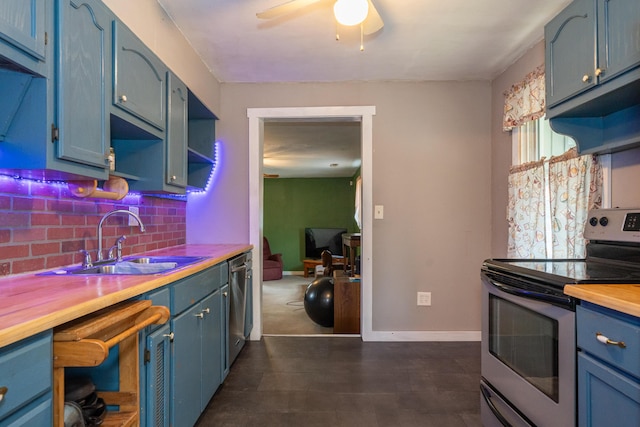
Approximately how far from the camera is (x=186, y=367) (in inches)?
62.4

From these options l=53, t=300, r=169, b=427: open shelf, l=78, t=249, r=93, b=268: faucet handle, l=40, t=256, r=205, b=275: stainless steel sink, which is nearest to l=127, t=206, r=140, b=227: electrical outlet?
l=40, t=256, r=205, b=275: stainless steel sink

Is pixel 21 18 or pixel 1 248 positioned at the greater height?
pixel 21 18

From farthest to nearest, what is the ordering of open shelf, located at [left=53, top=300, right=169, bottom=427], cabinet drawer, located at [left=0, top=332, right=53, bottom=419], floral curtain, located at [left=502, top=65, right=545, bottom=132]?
floral curtain, located at [left=502, top=65, right=545, bottom=132], open shelf, located at [left=53, top=300, right=169, bottom=427], cabinet drawer, located at [left=0, top=332, right=53, bottom=419]

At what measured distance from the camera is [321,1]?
1.69 m

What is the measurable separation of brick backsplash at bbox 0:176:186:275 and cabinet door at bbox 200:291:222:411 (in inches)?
25.1

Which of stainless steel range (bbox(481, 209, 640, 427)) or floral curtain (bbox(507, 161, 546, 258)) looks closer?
stainless steel range (bbox(481, 209, 640, 427))

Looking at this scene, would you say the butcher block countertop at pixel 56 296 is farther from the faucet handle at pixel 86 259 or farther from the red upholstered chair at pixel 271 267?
the red upholstered chair at pixel 271 267

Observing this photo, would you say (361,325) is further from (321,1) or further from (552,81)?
(321,1)

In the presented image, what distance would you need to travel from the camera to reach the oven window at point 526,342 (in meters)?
1.28

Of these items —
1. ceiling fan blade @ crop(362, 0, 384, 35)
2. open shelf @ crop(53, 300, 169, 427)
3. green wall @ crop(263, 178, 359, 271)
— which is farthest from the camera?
green wall @ crop(263, 178, 359, 271)

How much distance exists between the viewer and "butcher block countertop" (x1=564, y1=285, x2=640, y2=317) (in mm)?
951

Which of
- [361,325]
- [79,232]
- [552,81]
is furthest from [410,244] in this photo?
[79,232]

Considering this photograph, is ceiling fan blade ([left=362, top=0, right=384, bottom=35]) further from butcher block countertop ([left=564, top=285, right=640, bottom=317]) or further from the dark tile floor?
the dark tile floor

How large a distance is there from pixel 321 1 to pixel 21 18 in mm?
1202
